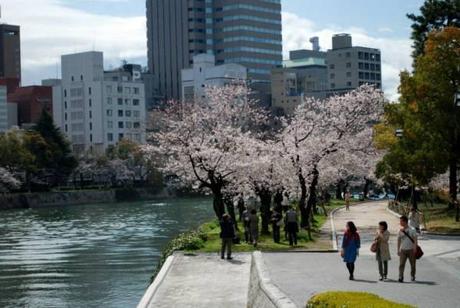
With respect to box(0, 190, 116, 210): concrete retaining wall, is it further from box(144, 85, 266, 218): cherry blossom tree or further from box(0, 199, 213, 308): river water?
box(144, 85, 266, 218): cherry blossom tree

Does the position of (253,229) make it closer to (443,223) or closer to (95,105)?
(443,223)

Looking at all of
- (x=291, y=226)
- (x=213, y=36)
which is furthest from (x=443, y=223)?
(x=213, y=36)

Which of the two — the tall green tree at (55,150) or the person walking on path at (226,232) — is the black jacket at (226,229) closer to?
the person walking on path at (226,232)

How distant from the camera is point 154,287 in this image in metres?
20.0

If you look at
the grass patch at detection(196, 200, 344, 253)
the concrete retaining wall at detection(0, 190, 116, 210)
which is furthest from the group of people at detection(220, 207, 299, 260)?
the concrete retaining wall at detection(0, 190, 116, 210)

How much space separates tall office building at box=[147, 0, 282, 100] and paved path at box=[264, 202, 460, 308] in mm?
137523

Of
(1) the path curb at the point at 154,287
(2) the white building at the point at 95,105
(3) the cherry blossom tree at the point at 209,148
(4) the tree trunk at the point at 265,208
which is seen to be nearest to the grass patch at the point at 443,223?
(4) the tree trunk at the point at 265,208

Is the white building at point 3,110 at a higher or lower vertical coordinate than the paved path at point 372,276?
higher

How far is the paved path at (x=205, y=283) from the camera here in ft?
60.7

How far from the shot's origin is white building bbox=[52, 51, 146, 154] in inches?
5408

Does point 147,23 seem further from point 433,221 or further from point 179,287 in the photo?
point 179,287

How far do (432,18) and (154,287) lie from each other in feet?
101

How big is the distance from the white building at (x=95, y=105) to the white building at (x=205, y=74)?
1116 centimetres

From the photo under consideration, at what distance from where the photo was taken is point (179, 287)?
20.4 m
